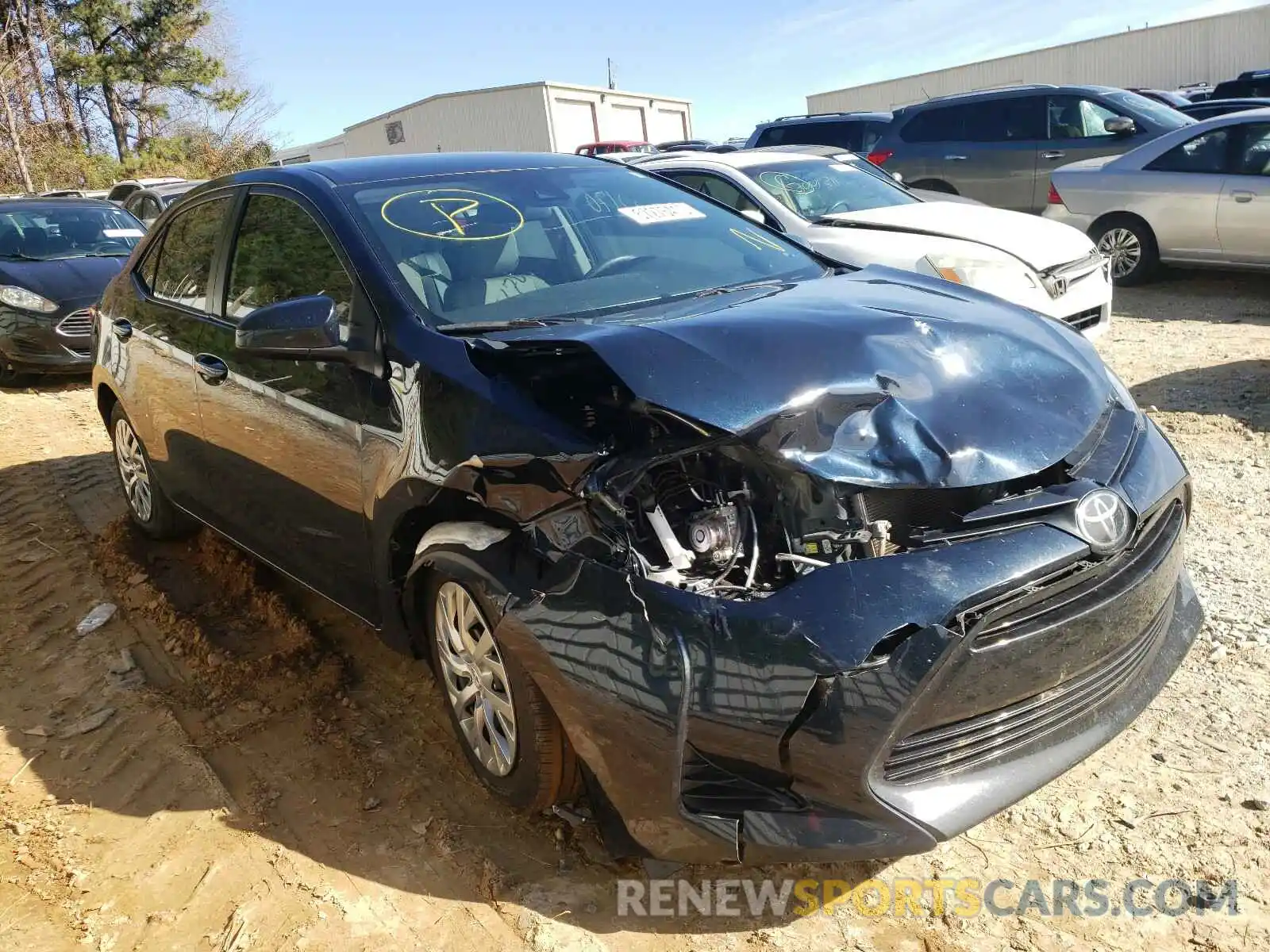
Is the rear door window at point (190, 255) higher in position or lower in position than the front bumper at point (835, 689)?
higher

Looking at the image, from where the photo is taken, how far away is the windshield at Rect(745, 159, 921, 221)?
761 centimetres

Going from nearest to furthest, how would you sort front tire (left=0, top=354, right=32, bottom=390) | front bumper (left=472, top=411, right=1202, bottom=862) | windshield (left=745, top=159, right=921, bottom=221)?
front bumper (left=472, top=411, right=1202, bottom=862)
windshield (left=745, top=159, right=921, bottom=221)
front tire (left=0, top=354, right=32, bottom=390)

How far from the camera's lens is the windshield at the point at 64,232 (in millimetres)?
9656

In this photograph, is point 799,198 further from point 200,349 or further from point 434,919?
point 434,919

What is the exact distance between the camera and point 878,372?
2.49m

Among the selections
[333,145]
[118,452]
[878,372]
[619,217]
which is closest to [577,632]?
[878,372]

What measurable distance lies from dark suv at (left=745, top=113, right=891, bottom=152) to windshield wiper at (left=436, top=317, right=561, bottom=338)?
11.3 metres

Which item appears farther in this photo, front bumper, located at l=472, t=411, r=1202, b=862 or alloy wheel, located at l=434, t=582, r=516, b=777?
alloy wheel, located at l=434, t=582, r=516, b=777

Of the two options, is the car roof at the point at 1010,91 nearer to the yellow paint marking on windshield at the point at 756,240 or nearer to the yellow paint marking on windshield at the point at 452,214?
the yellow paint marking on windshield at the point at 756,240

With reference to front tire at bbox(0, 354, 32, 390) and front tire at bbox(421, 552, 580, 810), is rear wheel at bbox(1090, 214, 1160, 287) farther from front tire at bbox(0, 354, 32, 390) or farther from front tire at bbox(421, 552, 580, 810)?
front tire at bbox(0, 354, 32, 390)

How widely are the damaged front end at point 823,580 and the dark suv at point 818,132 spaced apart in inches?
453

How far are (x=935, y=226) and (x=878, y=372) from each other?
5080 millimetres

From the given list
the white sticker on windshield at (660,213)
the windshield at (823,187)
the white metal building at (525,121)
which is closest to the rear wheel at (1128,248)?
A: the windshield at (823,187)

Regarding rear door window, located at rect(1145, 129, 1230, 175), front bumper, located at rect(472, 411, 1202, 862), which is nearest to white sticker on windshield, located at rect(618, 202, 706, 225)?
front bumper, located at rect(472, 411, 1202, 862)
